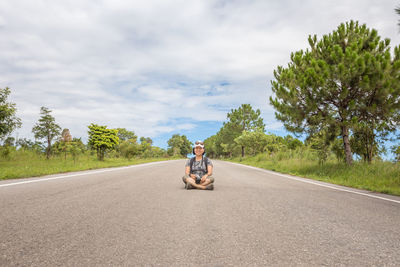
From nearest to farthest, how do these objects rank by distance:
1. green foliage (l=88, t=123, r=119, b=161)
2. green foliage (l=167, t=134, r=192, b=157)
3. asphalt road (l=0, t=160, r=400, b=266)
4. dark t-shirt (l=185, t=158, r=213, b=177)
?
asphalt road (l=0, t=160, r=400, b=266), dark t-shirt (l=185, t=158, r=213, b=177), green foliage (l=88, t=123, r=119, b=161), green foliage (l=167, t=134, r=192, b=157)

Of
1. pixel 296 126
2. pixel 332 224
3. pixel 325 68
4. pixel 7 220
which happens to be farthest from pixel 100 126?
pixel 332 224

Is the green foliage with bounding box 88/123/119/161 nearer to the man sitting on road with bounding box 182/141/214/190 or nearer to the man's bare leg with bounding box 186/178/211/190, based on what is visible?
the man sitting on road with bounding box 182/141/214/190

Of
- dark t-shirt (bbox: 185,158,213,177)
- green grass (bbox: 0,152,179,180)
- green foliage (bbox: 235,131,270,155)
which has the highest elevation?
green foliage (bbox: 235,131,270,155)

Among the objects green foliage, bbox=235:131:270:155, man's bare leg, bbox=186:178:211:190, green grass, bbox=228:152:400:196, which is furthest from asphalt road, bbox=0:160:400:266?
green foliage, bbox=235:131:270:155

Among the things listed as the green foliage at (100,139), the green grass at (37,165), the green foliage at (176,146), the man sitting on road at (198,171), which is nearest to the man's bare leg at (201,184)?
the man sitting on road at (198,171)

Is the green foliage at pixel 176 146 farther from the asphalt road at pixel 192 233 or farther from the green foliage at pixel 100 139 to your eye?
the asphalt road at pixel 192 233

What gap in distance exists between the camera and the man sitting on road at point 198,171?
22.0 feet

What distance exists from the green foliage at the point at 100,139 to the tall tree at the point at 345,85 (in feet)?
62.0

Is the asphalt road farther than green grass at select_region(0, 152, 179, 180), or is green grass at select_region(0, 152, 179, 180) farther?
green grass at select_region(0, 152, 179, 180)

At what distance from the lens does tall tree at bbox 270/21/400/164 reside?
1098cm

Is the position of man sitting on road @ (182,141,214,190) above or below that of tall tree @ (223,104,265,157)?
below

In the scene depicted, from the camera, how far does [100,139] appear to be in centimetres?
2566

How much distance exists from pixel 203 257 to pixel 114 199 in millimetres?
3274

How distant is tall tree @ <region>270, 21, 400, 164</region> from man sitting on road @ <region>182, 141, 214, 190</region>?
8.14 meters
